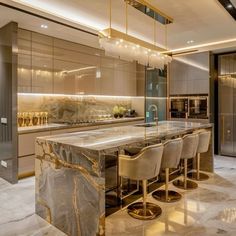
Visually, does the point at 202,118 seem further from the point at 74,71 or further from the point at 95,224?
the point at 95,224

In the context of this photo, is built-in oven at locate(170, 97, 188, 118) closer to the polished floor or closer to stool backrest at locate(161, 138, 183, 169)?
the polished floor

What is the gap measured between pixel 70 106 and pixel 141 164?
3564 mm

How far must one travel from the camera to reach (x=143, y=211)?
3.03 m

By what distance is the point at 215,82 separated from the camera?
Answer: 665cm

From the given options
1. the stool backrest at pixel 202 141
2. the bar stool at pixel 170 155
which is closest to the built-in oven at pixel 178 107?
the stool backrest at pixel 202 141

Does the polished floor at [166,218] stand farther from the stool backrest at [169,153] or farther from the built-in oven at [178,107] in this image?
the built-in oven at [178,107]

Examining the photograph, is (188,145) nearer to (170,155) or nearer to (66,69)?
(170,155)

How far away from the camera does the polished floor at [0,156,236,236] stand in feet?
8.64

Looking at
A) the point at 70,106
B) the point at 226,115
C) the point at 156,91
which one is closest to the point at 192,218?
the point at 70,106

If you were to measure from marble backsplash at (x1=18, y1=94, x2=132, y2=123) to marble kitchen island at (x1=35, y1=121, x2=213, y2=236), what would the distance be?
2337 mm

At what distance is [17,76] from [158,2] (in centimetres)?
273

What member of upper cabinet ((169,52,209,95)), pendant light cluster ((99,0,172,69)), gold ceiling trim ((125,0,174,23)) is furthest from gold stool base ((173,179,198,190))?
upper cabinet ((169,52,209,95))

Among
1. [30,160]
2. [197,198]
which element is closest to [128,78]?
[30,160]

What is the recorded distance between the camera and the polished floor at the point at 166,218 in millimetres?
2635
